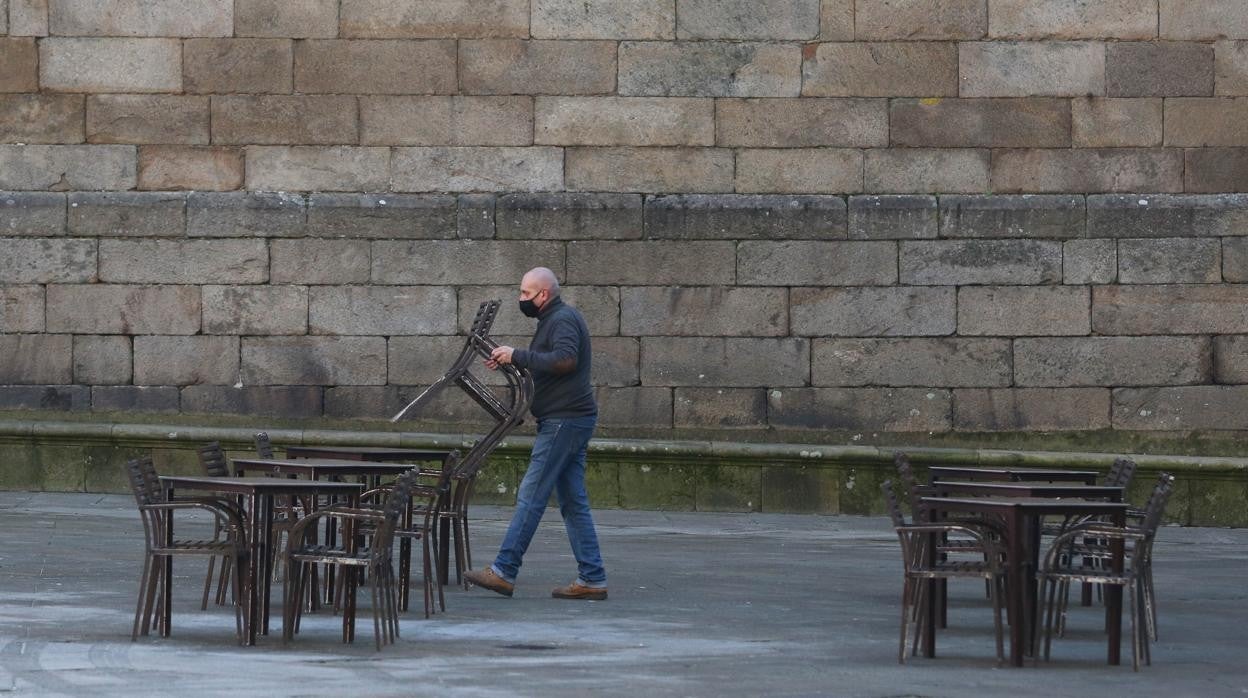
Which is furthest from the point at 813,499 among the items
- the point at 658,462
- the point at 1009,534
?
the point at 1009,534

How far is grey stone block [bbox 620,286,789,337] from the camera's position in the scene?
1535 centimetres

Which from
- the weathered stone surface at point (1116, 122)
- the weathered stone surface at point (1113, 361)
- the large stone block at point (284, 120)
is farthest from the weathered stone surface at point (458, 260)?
the weathered stone surface at point (1116, 122)

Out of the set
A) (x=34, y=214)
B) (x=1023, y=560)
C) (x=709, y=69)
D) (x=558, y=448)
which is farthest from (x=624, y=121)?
(x=1023, y=560)

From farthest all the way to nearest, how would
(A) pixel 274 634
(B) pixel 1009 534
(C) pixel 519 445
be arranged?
(C) pixel 519 445 → (A) pixel 274 634 → (B) pixel 1009 534

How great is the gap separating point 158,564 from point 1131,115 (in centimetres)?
923

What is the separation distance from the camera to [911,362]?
50.5 ft

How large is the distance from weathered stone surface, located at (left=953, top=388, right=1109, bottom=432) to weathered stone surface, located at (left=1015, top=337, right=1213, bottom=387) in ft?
0.27

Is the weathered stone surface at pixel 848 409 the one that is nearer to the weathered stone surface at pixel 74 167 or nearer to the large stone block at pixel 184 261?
the large stone block at pixel 184 261

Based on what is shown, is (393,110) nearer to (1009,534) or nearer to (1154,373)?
(1154,373)

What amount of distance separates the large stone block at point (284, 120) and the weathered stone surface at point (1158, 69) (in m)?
5.66

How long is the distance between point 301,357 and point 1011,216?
534cm

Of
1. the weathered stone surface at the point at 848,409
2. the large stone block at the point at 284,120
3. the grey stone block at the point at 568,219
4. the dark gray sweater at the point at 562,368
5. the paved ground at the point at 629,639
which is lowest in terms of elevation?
the paved ground at the point at 629,639

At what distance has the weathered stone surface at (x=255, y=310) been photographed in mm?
15344

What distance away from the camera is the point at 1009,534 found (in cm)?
830
